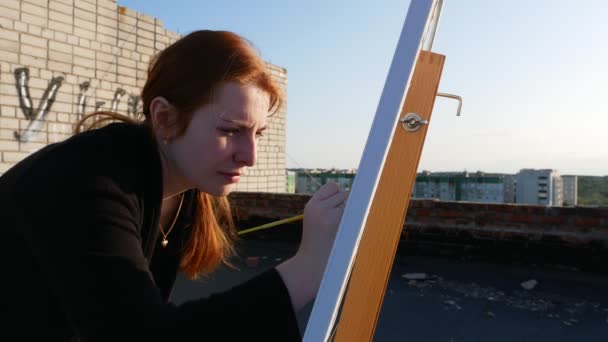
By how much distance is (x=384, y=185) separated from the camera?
55 centimetres

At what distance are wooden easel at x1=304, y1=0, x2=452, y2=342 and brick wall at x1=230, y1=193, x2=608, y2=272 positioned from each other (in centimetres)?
422

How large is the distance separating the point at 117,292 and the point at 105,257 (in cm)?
6

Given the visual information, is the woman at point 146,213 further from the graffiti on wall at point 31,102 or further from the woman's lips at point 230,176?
the graffiti on wall at point 31,102

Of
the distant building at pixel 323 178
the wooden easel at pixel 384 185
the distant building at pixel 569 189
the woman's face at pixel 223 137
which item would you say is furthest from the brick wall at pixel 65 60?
the distant building at pixel 569 189

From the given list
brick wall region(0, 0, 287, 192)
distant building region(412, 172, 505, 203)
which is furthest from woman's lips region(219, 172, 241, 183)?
distant building region(412, 172, 505, 203)

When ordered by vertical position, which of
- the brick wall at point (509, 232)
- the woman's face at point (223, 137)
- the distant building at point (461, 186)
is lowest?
the distant building at point (461, 186)

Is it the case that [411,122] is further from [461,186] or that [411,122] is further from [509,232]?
[461,186]

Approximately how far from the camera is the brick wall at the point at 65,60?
4.52 meters

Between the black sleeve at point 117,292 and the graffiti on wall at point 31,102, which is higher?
the graffiti on wall at point 31,102

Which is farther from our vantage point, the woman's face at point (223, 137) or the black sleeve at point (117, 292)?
the woman's face at point (223, 137)

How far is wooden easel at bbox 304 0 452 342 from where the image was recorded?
1.62ft

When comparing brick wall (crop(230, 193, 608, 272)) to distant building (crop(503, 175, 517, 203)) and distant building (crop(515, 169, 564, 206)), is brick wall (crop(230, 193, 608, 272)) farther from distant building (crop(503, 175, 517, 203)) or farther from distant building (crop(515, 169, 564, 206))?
distant building (crop(515, 169, 564, 206))

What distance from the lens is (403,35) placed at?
1.83 feet

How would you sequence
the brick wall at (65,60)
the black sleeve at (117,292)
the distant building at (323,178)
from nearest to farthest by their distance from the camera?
the black sleeve at (117,292)
the distant building at (323,178)
the brick wall at (65,60)
